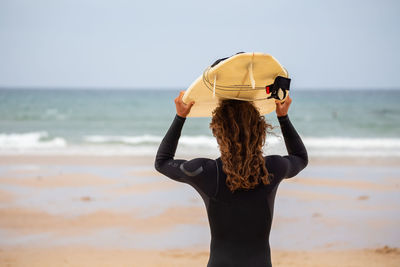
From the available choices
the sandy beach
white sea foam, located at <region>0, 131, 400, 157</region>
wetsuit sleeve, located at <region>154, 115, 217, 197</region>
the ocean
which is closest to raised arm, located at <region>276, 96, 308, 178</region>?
wetsuit sleeve, located at <region>154, 115, 217, 197</region>

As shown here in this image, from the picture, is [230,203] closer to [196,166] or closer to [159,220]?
[196,166]

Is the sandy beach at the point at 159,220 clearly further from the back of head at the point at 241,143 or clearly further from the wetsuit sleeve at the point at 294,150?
the back of head at the point at 241,143

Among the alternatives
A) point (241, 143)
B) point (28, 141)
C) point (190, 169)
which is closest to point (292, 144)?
point (241, 143)

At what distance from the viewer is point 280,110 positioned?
2270mm

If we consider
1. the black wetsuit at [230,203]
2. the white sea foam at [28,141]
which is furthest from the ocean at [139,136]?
the black wetsuit at [230,203]

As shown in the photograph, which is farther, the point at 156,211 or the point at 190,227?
the point at 156,211

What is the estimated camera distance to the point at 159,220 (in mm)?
6969

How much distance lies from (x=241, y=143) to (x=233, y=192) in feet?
0.77

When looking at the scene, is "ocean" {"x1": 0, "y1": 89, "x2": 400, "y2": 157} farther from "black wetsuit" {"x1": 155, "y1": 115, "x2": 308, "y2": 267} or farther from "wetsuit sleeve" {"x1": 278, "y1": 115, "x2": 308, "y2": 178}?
"black wetsuit" {"x1": 155, "y1": 115, "x2": 308, "y2": 267}

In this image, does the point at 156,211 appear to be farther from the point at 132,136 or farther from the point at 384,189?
the point at 132,136

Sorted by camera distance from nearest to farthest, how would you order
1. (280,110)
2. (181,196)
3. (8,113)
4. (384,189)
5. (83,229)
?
1. (280,110)
2. (83,229)
3. (181,196)
4. (384,189)
5. (8,113)

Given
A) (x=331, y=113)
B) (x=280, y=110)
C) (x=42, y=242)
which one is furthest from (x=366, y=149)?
(x=331, y=113)

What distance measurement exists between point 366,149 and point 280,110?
16.1 metres

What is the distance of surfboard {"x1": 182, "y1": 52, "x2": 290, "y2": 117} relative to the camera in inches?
81.8
